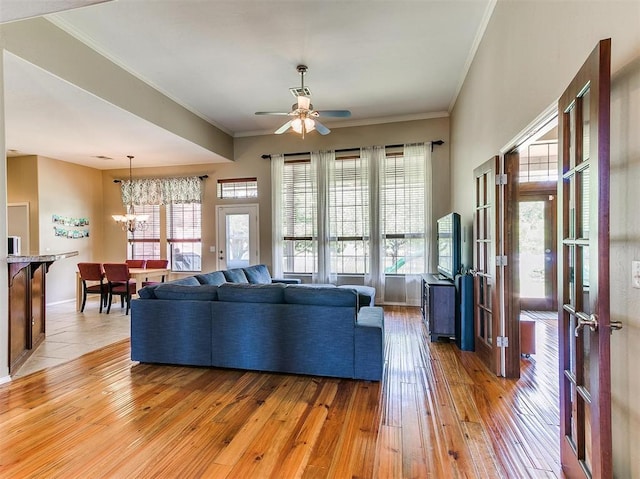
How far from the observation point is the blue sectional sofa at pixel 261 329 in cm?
295

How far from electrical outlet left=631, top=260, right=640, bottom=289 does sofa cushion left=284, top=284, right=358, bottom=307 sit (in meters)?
1.92

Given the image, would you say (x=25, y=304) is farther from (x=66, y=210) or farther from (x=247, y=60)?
(x=66, y=210)

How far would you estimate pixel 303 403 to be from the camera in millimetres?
2588

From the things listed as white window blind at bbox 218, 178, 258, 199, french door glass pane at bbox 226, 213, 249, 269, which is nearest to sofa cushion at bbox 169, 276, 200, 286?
french door glass pane at bbox 226, 213, 249, 269

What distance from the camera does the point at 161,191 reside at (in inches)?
298

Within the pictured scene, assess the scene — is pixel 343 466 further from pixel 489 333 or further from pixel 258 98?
pixel 258 98

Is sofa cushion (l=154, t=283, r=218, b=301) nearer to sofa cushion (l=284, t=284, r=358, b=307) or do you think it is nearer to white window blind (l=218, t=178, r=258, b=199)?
sofa cushion (l=284, t=284, r=358, b=307)

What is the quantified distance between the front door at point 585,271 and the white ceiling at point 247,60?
2.37 m

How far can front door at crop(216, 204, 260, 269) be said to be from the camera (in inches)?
279

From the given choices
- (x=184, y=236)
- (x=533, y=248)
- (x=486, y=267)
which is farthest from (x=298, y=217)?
(x=533, y=248)

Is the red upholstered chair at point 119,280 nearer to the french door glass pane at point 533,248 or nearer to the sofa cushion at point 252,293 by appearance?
the sofa cushion at point 252,293

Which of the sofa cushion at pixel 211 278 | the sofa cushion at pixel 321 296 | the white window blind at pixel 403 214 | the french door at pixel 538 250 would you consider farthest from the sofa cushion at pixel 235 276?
the french door at pixel 538 250

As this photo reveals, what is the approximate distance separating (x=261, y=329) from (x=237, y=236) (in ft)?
14.4

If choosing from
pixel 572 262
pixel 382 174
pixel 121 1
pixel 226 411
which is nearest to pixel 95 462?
pixel 226 411
